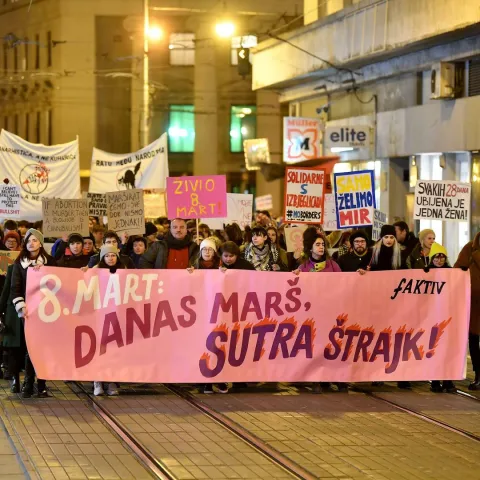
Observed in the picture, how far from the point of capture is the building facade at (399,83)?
23.1 m

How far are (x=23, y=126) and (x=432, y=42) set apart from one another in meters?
39.5

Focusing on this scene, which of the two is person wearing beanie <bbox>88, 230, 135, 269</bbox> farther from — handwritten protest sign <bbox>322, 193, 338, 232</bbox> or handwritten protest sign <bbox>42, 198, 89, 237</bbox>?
handwritten protest sign <bbox>322, 193, 338, 232</bbox>

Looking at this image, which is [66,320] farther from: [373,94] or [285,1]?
[285,1]

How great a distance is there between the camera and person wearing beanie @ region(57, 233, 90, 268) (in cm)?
1430

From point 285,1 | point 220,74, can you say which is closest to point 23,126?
point 220,74

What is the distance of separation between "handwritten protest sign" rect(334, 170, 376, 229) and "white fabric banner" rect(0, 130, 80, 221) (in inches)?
277

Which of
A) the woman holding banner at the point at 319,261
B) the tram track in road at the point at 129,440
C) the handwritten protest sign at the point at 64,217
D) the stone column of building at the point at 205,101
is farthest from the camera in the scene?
the stone column of building at the point at 205,101

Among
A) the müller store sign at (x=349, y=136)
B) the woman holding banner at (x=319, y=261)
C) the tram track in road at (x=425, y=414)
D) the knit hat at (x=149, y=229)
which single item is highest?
the müller store sign at (x=349, y=136)

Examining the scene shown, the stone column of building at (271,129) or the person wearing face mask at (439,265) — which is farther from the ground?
the stone column of building at (271,129)

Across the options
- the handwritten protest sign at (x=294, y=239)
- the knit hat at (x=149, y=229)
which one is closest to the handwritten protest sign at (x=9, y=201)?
the knit hat at (x=149, y=229)

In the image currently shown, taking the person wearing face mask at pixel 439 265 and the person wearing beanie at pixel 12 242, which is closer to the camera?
the person wearing face mask at pixel 439 265

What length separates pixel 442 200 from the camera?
1647 centimetres

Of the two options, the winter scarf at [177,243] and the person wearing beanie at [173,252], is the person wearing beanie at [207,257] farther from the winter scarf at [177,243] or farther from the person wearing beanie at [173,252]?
the winter scarf at [177,243]

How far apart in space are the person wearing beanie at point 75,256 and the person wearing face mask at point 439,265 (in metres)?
3.92
